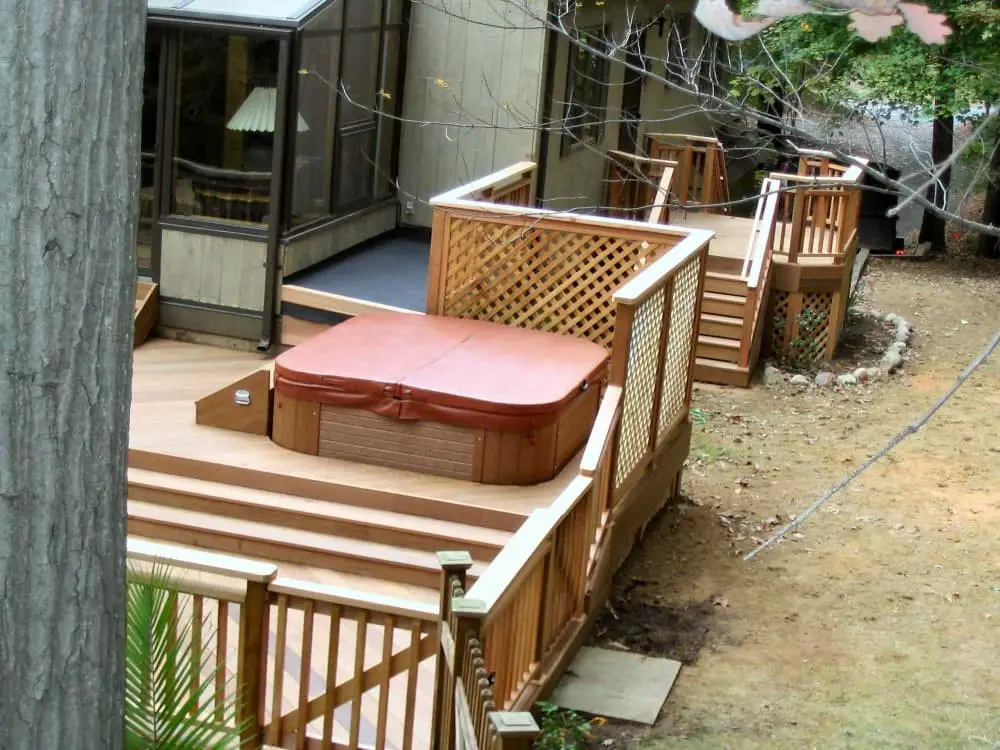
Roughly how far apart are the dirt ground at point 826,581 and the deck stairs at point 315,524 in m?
0.96

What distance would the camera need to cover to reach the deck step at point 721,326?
1294 cm

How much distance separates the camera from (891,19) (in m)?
2.62

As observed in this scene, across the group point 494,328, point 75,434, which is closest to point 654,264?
point 494,328

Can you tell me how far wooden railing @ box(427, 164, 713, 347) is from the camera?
9.11 m


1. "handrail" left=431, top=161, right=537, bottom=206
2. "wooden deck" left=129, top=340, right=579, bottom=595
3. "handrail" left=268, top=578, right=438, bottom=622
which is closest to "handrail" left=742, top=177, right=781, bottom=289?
"handrail" left=431, top=161, right=537, bottom=206

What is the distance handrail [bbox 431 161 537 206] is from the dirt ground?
2484 mm

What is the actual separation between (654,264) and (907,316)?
8.55 metres

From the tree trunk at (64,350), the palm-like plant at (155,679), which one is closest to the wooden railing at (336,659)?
the palm-like plant at (155,679)

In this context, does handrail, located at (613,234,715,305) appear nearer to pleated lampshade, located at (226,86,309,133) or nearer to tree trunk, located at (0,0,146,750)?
pleated lampshade, located at (226,86,309,133)

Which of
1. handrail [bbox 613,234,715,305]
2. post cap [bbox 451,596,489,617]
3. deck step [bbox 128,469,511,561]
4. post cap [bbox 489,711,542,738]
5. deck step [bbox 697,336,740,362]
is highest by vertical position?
handrail [bbox 613,234,715,305]

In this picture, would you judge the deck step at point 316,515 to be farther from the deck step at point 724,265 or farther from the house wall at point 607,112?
the deck step at point 724,265

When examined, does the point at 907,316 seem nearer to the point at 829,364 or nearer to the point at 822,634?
the point at 829,364

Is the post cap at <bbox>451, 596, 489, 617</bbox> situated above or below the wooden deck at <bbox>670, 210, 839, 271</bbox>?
below

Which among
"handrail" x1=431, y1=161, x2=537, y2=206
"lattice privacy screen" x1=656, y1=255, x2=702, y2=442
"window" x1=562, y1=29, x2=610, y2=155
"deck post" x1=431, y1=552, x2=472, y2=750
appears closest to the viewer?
"deck post" x1=431, y1=552, x2=472, y2=750
